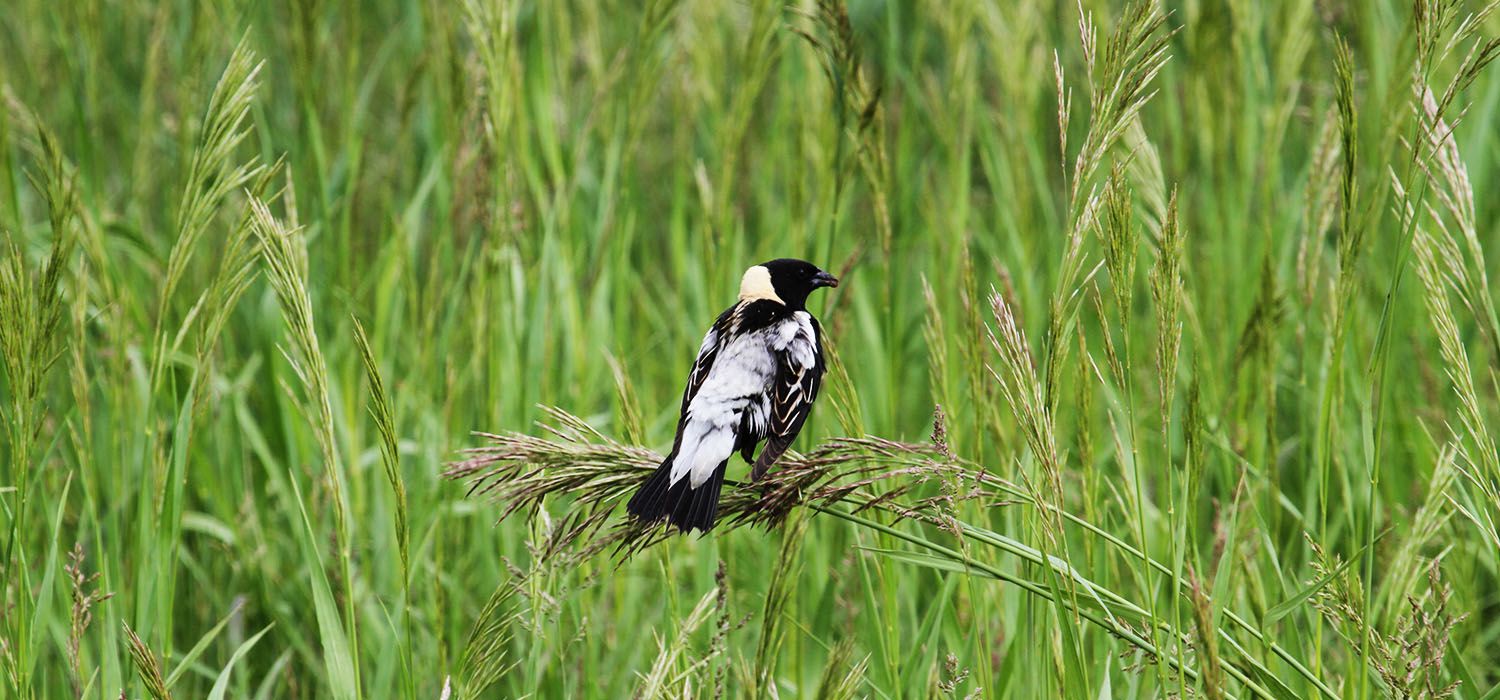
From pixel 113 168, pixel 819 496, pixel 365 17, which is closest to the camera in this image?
pixel 819 496

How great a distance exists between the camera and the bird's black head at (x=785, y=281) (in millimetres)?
2645

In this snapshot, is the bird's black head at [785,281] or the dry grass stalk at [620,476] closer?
the dry grass stalk at [620,476]

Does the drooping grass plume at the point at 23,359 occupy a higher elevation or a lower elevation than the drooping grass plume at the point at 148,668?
higher

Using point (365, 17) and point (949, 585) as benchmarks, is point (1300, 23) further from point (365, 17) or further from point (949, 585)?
point (365, 17)

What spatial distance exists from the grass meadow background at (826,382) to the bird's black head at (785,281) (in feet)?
0.27

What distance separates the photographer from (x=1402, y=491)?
9.66ft

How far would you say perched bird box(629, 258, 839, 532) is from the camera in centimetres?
172

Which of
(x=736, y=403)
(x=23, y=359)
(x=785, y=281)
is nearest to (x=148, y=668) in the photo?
(x=23, y=359)

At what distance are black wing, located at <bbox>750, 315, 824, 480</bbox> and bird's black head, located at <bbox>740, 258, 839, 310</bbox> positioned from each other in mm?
259

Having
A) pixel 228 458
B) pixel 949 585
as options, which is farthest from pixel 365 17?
pixel 949 585

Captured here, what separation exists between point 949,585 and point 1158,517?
0.91 metres

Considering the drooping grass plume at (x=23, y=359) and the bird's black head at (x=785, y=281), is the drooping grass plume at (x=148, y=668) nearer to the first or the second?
the drooping grass plume at (x=23, y=359)

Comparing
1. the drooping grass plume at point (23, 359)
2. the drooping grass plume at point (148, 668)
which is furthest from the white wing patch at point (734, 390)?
the drooping grass plume at point (23, 359)

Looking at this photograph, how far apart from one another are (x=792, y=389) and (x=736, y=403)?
0.10 m
